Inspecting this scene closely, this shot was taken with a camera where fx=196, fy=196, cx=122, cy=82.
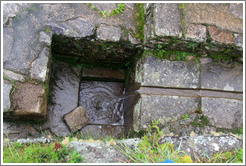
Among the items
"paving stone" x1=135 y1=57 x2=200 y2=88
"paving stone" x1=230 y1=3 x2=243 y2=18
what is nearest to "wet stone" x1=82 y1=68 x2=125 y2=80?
"paving stone" x1=135 y1=57 x2=200 y2=88

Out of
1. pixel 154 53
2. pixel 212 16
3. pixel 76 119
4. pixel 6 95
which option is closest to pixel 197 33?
pixel 212 16

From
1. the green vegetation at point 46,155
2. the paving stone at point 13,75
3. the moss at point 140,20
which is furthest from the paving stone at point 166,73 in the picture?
the paving stone at point 13,75

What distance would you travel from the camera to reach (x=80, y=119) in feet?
8.55

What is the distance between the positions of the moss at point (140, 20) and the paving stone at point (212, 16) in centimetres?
46

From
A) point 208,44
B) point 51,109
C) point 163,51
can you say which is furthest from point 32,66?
point 208,44

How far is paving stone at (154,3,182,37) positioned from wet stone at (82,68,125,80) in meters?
1.08

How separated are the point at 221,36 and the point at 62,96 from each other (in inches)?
80.4

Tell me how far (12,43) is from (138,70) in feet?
4.50

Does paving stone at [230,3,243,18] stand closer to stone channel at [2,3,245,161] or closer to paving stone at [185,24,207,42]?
stone channel at [2,3,245,161]

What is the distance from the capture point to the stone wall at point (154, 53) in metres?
1.92

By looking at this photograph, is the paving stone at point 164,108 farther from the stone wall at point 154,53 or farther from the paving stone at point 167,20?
the paving stone at point 167,20

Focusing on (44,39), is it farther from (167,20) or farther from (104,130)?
(104,130)

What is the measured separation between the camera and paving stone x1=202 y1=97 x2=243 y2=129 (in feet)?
7.33

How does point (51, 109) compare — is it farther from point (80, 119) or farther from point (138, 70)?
point (138, 70)
